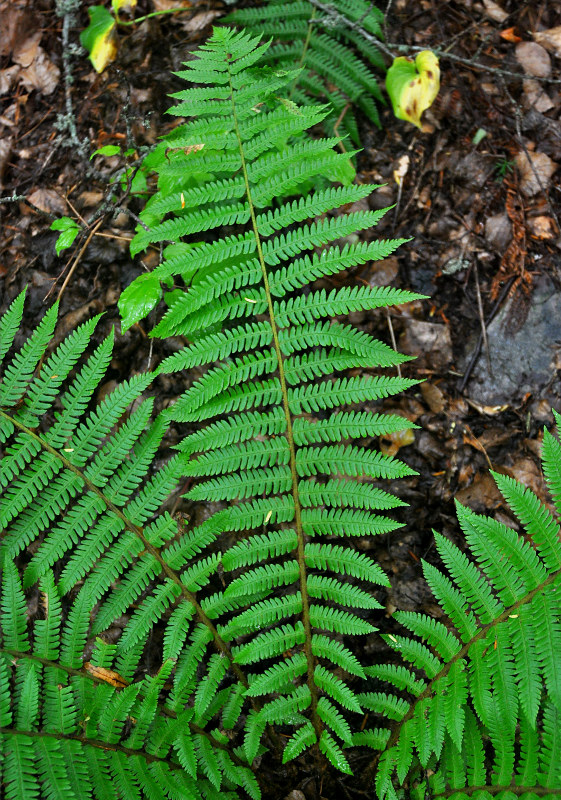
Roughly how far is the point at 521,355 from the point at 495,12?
97.4 inches

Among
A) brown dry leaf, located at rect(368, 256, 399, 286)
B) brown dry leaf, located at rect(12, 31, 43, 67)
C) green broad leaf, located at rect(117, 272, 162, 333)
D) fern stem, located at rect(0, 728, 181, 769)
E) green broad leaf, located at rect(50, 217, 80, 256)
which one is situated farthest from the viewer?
brown dry leaf, located at rect(12, 31, 43, 67)

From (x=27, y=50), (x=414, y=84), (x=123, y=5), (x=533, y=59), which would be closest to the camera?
(x=414, y=84)

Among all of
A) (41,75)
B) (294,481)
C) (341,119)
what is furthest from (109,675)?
(41,75)

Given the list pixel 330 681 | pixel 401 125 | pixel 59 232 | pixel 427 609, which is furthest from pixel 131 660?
pixel 401 125

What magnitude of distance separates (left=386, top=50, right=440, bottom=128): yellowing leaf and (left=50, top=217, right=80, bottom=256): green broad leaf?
1932mm

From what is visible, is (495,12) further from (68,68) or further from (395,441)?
(395,441)

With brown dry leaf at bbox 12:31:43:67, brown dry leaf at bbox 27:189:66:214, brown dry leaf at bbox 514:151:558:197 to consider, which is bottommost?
brown dry leaf at bbox 514:151:558:197

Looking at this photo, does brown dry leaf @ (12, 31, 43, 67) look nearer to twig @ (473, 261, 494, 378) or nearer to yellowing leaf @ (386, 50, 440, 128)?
yellowing leaf @ (386, 50, 440, 128)

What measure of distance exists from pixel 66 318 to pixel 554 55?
3510 mm

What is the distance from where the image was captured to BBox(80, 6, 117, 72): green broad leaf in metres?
3.44

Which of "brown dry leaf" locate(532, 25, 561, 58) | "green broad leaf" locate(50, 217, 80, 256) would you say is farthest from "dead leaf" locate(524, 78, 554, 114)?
"green broad leaf" locate(50, 217, 80, 256)

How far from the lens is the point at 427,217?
3.39 meters

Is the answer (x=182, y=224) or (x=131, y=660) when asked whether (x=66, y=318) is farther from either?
(x=131, y=660)

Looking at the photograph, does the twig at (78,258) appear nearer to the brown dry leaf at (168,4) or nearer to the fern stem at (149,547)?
the fern stem at (149,547)
